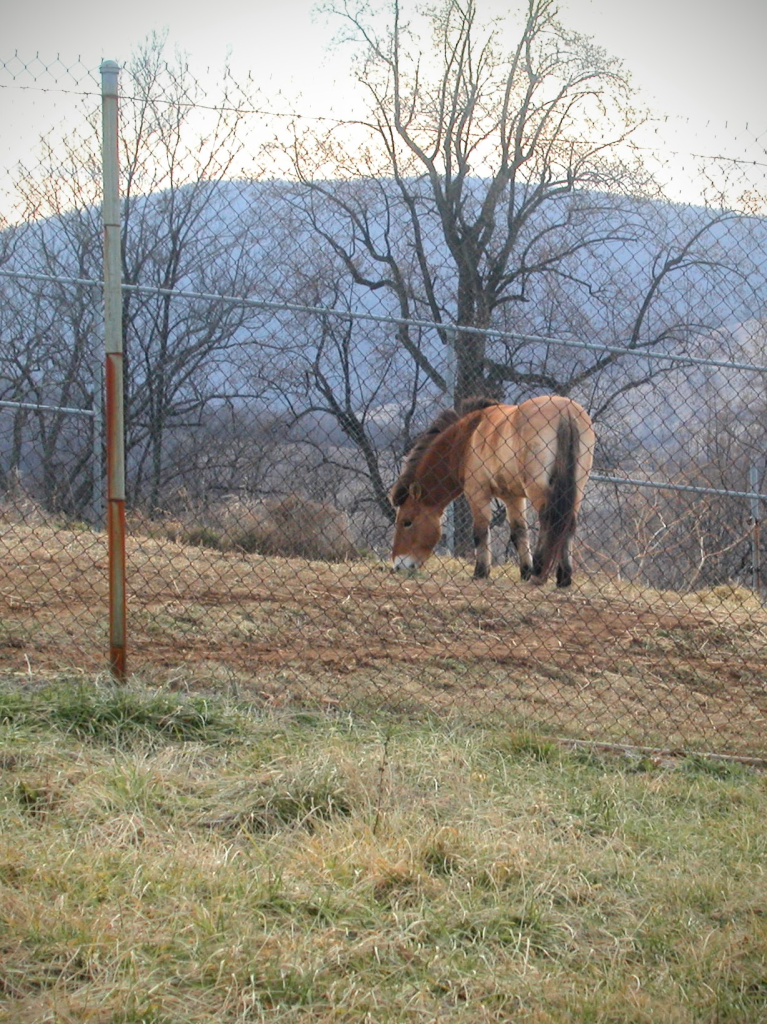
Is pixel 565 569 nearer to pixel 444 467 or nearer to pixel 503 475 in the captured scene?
pixel 503 475

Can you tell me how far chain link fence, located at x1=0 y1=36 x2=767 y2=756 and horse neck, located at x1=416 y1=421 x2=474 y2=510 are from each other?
0.81ft

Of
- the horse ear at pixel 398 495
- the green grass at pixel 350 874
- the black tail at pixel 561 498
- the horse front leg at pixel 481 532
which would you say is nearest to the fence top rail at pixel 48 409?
the horse ear at pixel 398 495

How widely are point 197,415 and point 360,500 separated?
1983 mm

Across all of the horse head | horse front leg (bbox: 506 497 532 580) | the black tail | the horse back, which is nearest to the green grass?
the black tail

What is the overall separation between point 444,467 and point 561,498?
1.22 m

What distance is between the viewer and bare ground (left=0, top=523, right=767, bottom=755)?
4.14 m

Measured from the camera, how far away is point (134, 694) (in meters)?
3.58

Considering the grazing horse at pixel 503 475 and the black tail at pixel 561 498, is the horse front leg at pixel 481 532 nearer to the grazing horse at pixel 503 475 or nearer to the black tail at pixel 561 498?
the grazing horse at pixel 503 475

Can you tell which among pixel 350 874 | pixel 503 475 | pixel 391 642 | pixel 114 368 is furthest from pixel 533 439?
pixel 350 874

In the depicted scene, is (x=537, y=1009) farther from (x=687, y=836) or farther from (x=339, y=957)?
(x=687, y=836)

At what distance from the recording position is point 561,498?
7.22 meters

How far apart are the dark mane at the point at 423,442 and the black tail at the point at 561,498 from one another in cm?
78

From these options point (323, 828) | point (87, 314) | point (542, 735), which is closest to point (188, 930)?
point (323, 828)

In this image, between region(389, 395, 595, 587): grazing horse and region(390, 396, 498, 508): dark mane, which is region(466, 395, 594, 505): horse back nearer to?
region(389, 395, 595, 587): grazing horse
